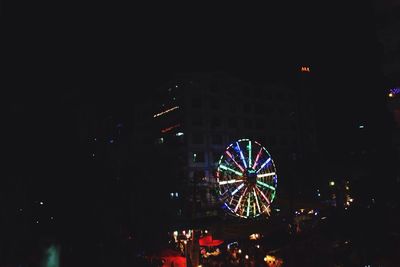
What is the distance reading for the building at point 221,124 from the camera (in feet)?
130

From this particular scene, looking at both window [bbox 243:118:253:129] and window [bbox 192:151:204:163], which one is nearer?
window [bbox 192:151:204:163]

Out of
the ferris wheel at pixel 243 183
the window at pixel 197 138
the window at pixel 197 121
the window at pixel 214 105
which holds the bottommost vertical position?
the ferris wheel at pixel 243 183

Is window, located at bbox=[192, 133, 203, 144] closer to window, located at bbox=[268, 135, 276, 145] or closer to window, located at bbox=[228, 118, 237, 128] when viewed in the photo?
window, located at bbox=[228, 118, 237, 128]

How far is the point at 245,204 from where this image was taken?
2473 cm

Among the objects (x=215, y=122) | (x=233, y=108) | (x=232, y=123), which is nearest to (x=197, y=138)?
(x=215, y=122)

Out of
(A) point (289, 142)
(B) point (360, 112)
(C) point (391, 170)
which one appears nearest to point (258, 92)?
(A) point (289, 142)

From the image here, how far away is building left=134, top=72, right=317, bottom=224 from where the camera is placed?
39.5m

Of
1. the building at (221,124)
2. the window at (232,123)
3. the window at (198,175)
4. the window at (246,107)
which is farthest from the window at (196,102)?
the window at (246,107)

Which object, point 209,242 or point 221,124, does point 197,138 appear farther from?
point 209,242

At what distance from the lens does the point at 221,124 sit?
4438cm

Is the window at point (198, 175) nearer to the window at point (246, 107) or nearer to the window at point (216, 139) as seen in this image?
the window at point (216, 139)

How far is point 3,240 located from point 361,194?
1266 cm

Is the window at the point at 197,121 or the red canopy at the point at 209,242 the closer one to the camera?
the red canopy at the point at 209,242

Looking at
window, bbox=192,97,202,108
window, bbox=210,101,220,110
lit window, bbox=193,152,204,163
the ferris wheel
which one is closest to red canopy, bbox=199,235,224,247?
the ferris wheel
